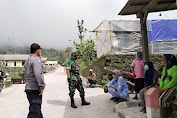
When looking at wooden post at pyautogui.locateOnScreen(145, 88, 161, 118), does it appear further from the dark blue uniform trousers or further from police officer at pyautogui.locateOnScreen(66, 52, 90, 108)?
police officer at pyautogui.locateOnScreen(66, 52, 90, 108)

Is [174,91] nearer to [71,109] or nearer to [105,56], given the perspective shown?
[71,109]

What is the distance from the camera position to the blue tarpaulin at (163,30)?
11734 millimetres

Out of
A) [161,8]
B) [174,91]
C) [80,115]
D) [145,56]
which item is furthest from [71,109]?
[161,8]

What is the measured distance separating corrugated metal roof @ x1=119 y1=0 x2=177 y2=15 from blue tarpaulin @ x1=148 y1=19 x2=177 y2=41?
24.9ft

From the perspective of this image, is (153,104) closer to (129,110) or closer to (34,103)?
(129,110)

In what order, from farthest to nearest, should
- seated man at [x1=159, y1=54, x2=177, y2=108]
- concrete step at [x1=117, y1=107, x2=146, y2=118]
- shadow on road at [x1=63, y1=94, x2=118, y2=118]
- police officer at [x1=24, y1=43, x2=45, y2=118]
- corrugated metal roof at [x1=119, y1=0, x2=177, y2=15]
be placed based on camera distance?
shadow on road at [x1=63, y1=94, x2=118, y2=118] < corrugated metal roof at [x1=119, y1=0, x2=177, y2=15] < concrete step at [x1=117, y1=107, x2=146, y2=118] < police officer at [x1=24, y1=43, x2=45, y2=118] < seated man at [x1=159, y1=54, x2=177, y2=108]

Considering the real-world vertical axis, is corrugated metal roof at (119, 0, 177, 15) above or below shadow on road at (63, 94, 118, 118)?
above

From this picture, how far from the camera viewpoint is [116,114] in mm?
4246

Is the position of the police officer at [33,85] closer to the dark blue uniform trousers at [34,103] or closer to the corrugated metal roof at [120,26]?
the dark blue uniform trousers at [34,103]

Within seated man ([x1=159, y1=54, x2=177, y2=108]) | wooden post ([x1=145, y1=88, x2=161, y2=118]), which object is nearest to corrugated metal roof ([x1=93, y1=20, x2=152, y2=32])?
seated man ([x1=159, y1=54, x2=177, y2=108])

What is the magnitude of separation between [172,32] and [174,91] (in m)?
10.5

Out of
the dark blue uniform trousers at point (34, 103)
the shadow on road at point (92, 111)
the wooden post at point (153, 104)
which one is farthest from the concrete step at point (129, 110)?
the dark blue uniform trousers at point (34, 103)

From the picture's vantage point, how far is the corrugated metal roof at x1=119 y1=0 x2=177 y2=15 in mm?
3947

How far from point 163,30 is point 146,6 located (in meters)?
8.83
